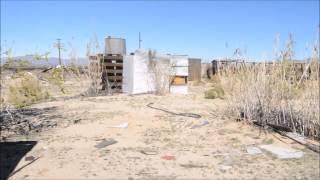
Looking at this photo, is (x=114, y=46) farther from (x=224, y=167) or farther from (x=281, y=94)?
(x=224, y=167)

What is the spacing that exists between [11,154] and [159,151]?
2.40 m

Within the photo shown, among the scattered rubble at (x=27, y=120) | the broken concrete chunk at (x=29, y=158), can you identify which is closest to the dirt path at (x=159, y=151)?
the broken concrete chunk at (x=29, y=158)

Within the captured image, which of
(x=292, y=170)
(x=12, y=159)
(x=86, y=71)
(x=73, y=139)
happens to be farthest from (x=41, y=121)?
(x=86, y=71)

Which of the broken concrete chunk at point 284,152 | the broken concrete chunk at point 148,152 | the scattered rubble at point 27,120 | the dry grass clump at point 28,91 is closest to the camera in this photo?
the broken concrete chunk at point 284,152

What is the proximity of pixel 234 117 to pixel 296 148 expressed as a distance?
8.34 feet

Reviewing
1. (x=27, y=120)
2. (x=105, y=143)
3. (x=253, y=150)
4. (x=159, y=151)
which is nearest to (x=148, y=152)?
(x=159, y=151)

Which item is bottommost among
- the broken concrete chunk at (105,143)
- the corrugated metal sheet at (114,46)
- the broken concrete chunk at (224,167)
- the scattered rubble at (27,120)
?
the broken concrete chunk at (224,167)

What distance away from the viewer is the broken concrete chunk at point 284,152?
7137mm

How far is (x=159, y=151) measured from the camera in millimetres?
7520

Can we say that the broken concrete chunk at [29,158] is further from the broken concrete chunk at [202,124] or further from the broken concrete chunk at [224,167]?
the broken concrete chunk at [202,124]

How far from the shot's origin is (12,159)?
702 cm

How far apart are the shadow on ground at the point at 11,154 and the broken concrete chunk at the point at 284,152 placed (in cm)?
383

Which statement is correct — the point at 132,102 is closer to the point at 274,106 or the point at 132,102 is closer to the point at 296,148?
the point at 274,106

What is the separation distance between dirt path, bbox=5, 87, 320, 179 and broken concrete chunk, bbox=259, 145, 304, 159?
12cm
